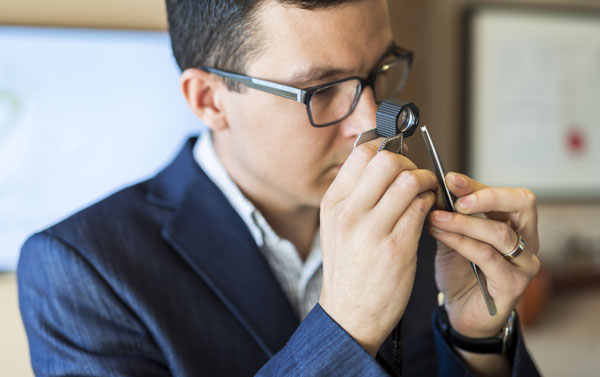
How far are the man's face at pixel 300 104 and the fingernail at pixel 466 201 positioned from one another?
249 millimetres

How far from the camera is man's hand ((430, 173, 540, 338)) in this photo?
0.70m

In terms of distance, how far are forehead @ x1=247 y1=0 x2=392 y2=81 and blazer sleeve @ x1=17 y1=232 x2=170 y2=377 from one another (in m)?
0.45

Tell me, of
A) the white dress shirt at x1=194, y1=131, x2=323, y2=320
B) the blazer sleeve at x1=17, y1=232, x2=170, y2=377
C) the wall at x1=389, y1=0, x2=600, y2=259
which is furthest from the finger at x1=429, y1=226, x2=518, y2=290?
the wall at x1=389, y1=0, x2=600, y2=259

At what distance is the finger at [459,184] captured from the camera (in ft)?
2.29

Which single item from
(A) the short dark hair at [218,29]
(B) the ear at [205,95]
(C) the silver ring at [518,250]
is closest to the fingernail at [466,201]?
(C) the silver ring at [518,250]

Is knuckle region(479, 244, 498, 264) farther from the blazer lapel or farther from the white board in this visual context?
the white board

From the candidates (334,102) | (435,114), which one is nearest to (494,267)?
(334,102)

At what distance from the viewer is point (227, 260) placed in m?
0.97

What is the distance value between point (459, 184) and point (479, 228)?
6 centimetres

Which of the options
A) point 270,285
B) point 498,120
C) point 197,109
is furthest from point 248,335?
point 498,120

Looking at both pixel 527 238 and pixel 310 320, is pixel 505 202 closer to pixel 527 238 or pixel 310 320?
pixel 527 238

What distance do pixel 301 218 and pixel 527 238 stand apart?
1.53ft

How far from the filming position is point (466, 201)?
70 centimetres

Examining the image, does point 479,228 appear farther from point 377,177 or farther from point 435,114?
point 435,114
